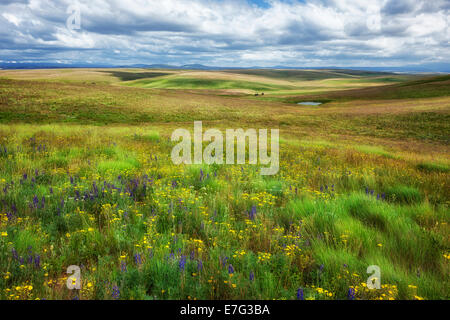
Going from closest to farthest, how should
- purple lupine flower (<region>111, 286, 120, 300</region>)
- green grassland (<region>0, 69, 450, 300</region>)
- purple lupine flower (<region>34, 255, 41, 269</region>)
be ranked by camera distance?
1. purple lupine flower (<region>111, 286, 120, 300</region>)
2. green grassland (<region>0, 69, 450, 300</region>)
3. purple lupine flower (<region>34, 255, 41, 269</region>)

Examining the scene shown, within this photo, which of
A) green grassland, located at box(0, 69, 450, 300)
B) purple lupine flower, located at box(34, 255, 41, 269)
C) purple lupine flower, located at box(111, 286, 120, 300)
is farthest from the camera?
purple lupine flower, located at box(34, 255, 41, 269)

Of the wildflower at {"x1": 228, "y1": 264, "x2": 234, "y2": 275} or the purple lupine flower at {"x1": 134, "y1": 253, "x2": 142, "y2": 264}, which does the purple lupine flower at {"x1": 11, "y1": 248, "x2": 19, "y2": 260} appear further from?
the wildflower at {"x1": 228, "y1": 264, "x2": 234, "y2": 275}

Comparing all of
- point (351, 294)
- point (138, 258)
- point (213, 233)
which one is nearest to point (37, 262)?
point (138, 258)

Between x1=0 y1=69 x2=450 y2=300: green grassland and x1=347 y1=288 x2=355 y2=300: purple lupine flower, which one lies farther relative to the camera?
x1=0 y1=69 x2=450 y2=300: green grassland

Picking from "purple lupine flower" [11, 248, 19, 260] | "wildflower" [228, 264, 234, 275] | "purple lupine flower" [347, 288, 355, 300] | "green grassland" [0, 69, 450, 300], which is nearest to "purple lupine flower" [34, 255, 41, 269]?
"green grassland" [0, 69, 450, 300]

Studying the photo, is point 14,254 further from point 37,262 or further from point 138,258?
point 138,258

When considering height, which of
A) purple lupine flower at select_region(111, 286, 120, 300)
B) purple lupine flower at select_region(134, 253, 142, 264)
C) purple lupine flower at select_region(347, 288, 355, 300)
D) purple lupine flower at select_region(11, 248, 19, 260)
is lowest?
purple lupine flower at select_region(347, 288, 355, 300)

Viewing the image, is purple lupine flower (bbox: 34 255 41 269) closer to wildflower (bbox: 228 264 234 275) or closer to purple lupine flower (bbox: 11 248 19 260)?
purple lupine flower (bbox: 11 248 19 260)

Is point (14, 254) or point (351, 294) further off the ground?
point (14, 254)

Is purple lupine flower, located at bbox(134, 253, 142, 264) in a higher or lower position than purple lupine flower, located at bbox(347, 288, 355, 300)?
higher

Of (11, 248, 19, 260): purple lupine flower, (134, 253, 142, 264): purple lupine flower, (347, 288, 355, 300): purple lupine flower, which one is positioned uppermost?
(11, 248, 19, 260): purple lupine flower
